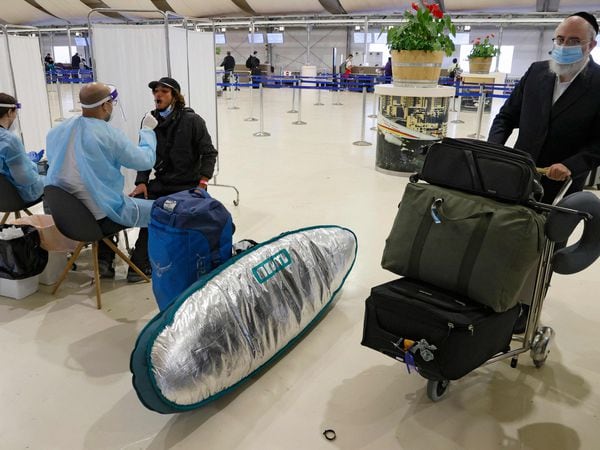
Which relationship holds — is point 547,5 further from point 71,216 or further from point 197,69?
point 71,216

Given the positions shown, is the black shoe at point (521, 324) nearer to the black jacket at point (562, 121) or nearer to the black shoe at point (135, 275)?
the black jacket at point (562, 121)

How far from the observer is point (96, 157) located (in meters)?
2.81

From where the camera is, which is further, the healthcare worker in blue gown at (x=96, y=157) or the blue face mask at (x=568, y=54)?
the healthcare worker in blue gown at (x=96, y=157)

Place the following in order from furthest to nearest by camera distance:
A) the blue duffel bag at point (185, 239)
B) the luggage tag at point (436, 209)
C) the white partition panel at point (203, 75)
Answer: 1. the white partition panel at point (203, 75)
2. the blue duffel bag at point (185, 239)
3. the luggage tag at point (436, 209)

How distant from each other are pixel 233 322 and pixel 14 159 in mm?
2096

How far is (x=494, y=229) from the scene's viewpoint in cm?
187

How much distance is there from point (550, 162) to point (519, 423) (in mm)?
1225

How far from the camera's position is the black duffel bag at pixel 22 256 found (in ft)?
9.87

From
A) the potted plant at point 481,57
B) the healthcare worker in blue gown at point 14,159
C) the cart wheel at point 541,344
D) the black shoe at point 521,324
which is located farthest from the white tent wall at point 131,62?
the potted plant at point 481,57

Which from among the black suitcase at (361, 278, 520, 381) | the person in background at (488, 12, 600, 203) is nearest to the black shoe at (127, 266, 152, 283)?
the black suitcase at (361, 278, 520, 381)

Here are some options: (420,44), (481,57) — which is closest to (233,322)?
(420,44)

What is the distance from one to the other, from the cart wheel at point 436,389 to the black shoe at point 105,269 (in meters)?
2.21

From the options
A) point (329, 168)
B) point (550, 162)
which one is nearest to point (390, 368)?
point (550, 162)

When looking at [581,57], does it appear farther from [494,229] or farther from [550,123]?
[494,229]
